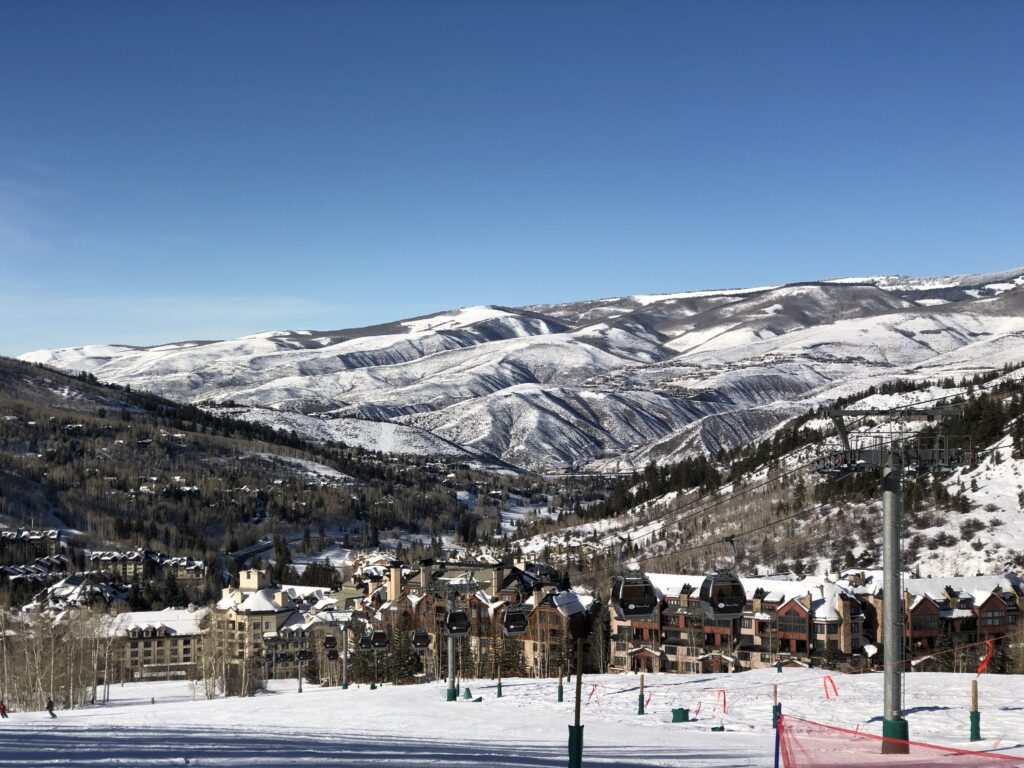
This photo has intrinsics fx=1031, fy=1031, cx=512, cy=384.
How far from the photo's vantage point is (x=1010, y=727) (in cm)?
3534

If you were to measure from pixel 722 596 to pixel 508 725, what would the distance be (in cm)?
5339

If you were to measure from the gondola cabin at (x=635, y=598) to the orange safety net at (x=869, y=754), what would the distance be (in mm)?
50637

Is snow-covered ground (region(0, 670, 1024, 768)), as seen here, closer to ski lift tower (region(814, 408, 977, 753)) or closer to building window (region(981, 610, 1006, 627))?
ski lift tower (region(814, 408, 977, 753))

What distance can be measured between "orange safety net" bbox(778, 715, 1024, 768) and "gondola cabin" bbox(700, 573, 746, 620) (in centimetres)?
5189

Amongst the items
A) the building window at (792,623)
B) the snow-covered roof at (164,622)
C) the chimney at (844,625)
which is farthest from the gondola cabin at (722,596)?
the snow-covered roof at (164,622)

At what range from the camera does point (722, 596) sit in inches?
3388

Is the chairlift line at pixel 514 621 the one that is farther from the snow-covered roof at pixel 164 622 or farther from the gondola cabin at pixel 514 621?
the snow-covered roof at pixel 164 622

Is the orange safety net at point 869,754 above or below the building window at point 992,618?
above

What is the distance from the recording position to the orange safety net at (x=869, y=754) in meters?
21.2

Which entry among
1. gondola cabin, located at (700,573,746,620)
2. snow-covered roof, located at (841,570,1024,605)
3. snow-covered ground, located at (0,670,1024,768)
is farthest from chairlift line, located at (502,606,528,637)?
snow-covered roof, located at (841,570,1024,605)

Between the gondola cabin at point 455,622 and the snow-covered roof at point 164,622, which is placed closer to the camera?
the gondola cabin at point 455,622

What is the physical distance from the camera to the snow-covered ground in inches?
1020

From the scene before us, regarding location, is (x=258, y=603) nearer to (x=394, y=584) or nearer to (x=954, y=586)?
(x=394, y=584)

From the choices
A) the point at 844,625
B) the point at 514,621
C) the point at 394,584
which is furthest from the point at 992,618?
the point at 394,584
